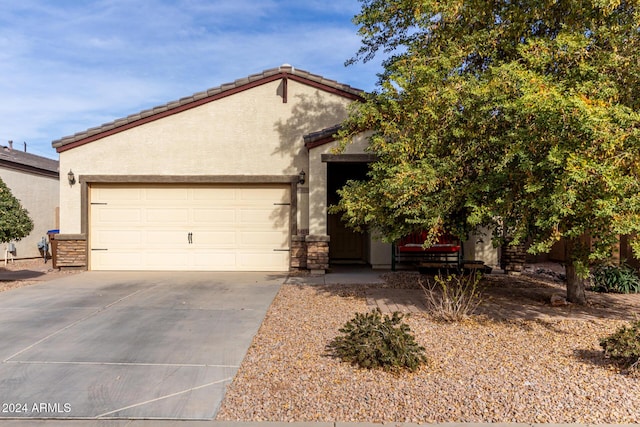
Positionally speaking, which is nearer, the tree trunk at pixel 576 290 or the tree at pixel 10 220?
the tree trunk at pixel 576 290

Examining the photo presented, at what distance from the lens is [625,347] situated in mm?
4441

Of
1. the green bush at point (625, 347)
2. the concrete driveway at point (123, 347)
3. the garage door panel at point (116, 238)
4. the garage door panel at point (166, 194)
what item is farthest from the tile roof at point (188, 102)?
the green bush at point (625, 347)

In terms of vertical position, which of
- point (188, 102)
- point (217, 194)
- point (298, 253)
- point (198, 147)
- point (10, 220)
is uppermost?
point (188, 102)

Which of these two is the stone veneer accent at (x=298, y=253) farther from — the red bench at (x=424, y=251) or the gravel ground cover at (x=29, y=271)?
the gravel ground cover at (x=29, y=271)

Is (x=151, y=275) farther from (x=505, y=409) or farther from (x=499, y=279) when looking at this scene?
(x=505, y=409)

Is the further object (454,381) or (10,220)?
(10,220)

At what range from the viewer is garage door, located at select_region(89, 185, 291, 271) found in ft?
38.4

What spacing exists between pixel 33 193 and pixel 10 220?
7.04 meters

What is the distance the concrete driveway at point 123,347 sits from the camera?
12.5ft

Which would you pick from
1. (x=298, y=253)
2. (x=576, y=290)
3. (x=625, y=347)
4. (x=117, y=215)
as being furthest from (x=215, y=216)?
(x=625, y=347)

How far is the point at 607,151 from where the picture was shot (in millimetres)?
4816

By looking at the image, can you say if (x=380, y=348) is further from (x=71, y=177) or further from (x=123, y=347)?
(x=71, y=177)

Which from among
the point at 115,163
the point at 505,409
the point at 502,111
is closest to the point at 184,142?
the point at 115,163

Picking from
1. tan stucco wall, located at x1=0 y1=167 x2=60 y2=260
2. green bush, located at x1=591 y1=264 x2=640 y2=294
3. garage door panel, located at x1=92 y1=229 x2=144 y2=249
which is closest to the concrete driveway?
garage door panel, located at x1=92 y1=229 x2=144 y2=249
